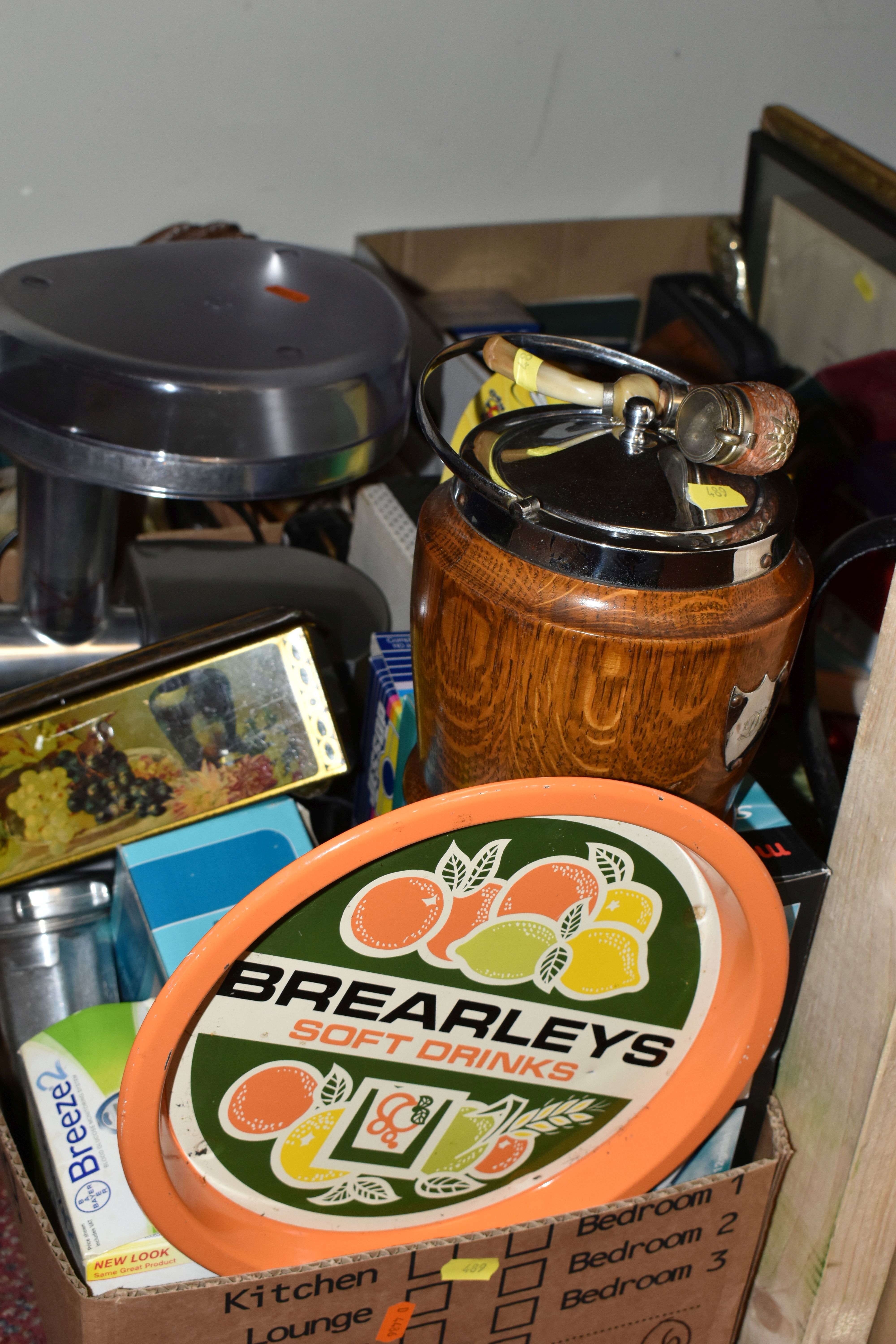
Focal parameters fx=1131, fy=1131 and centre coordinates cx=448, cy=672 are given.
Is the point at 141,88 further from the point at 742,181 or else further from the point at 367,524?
the point at 742,181

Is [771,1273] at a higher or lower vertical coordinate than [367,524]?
lower

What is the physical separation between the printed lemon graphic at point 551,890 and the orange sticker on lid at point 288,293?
511 millimetres

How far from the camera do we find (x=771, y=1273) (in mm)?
796

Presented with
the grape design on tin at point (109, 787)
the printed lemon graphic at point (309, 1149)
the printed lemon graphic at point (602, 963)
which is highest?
the printed lemon graphic at point (602, 963)

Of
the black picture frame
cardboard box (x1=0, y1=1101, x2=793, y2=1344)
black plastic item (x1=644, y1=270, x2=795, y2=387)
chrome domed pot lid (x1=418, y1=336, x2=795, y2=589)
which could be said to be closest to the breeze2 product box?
cardboard box (x1=0, y1=1101, x2=793, y2=1344)

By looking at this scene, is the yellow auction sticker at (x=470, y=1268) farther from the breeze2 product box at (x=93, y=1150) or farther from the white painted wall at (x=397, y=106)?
the white painted wall at (x=397, y=106)

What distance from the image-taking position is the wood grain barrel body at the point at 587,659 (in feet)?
1.70

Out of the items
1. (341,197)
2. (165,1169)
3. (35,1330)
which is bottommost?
(35,1330)

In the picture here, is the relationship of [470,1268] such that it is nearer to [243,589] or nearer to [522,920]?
[522,920]

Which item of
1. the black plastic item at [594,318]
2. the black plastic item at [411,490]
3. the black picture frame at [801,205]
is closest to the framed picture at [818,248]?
the black picture frame at [801,205]

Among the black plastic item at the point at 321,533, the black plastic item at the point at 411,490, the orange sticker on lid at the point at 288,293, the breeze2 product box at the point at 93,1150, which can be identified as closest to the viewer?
the breeze2 product box at the point at 93,1150

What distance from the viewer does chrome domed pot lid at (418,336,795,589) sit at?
0.52 m

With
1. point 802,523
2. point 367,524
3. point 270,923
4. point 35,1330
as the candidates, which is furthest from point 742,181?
point 35,1330

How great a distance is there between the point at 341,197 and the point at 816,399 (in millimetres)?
680
